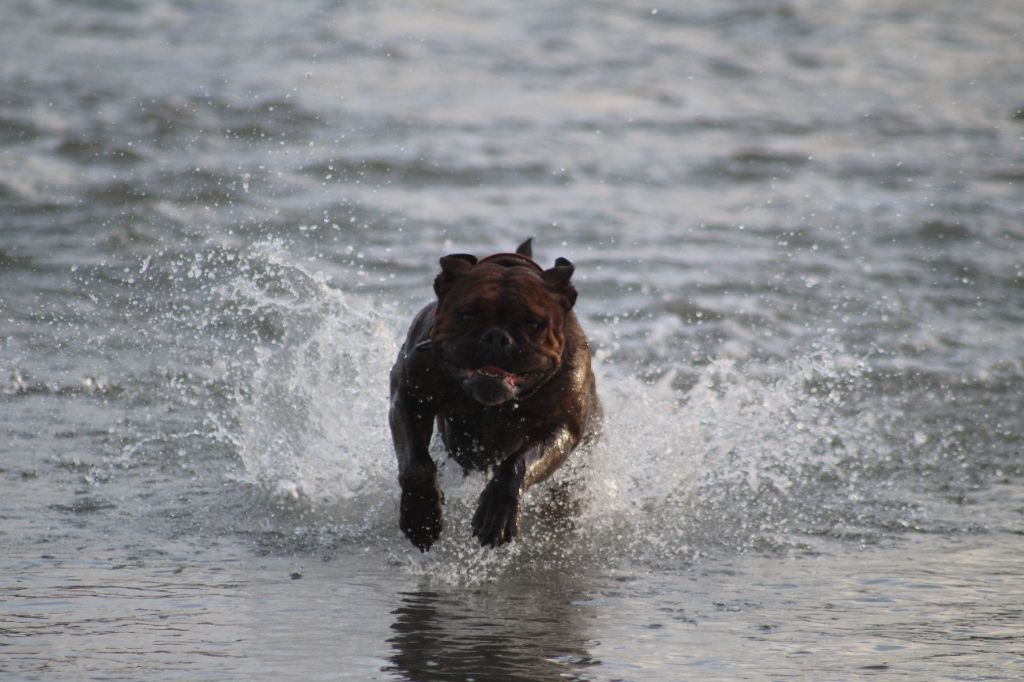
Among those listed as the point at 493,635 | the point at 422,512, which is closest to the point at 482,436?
the point at 422,512

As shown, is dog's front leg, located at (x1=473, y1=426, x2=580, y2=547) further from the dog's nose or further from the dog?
the dog's nose

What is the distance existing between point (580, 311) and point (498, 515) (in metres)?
4.99

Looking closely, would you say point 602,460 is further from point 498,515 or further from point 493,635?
point 493,635

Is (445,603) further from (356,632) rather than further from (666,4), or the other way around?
(666,4)

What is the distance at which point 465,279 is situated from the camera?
4.63 metres

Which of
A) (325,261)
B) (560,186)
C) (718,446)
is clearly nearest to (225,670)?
(718,446)

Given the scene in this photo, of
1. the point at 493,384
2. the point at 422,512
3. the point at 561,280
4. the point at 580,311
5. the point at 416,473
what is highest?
the point at 561,280

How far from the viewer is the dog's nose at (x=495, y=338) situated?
14.5ft

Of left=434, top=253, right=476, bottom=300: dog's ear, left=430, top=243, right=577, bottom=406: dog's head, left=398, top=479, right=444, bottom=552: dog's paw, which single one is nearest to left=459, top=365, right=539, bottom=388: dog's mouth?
left=430, top=243, right=577, bottom=406: dog's head

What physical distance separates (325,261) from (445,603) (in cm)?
598

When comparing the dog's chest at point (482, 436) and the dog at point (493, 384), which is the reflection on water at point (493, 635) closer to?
the dog at point (493, 384)

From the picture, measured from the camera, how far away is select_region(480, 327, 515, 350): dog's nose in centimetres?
443

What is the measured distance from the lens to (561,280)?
15.4 ft

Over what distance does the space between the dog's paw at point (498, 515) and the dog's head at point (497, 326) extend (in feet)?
0.98
